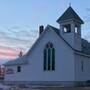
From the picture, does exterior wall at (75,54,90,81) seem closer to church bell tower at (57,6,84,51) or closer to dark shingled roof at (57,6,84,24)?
church bell tower at (57,6,84,51)

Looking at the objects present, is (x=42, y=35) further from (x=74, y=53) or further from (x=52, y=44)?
(x=74, y=53)

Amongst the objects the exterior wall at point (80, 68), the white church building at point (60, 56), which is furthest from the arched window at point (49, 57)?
the exterior wall at point (80, 68)

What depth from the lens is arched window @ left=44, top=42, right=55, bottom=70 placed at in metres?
39.3

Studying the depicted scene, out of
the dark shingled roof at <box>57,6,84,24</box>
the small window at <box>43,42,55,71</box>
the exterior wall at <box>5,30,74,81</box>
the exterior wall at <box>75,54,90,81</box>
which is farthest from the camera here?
the small window at <box>43,42,55,71</box>

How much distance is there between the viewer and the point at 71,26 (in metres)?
38.8

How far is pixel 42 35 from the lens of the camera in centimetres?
4112

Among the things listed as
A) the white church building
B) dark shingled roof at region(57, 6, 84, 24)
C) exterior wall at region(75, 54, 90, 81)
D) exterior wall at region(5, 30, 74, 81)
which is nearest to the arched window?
the white church building

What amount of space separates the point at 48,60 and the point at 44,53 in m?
1.43

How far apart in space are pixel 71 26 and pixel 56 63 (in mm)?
5789

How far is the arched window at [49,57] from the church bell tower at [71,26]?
2.61 metres

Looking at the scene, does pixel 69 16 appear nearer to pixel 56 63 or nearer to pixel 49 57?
pixel 49 57

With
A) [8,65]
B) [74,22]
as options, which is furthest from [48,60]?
[8,65]

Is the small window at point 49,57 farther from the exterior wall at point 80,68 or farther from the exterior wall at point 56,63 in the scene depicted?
the exterior wall at point 80,68


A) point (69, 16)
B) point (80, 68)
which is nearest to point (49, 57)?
point (80, 68)
